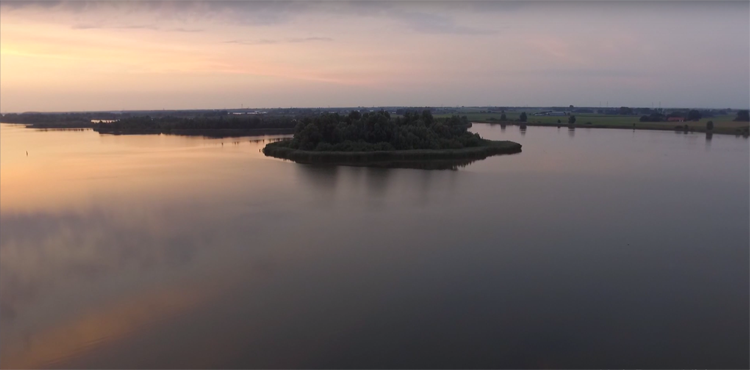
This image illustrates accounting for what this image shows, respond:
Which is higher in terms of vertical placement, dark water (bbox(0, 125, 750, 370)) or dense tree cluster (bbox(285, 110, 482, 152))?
dense tree cluster (bbox(285, 110, 482, 152))

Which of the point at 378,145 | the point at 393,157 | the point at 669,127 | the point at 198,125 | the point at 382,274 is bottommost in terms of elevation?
the point at 382,274

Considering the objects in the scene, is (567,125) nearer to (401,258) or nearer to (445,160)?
(445,160)

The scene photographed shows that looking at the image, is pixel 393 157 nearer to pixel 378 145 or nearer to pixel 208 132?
pixel 378 145

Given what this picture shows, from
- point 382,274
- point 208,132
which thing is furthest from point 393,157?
point 208,132

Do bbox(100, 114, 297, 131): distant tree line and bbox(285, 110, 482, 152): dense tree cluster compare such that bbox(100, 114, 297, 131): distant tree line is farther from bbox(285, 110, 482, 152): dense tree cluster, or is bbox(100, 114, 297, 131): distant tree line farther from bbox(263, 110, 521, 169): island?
bbox(285, 110, 482, 152): dense tree cluster

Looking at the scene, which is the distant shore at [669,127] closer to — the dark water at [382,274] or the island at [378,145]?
the island at [378,145]

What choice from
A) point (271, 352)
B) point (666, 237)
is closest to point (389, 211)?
point (666, 237)

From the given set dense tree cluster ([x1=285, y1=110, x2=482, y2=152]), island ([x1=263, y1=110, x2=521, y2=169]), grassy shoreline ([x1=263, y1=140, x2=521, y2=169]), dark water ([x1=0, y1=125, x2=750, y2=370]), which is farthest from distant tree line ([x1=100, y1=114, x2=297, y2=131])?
dark water ([x1=0, y1=125, x2=750, y2=370])
